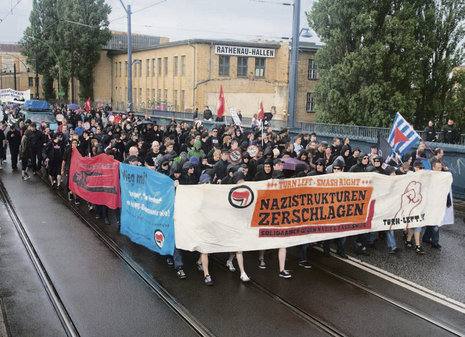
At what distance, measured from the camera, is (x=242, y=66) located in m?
45.1

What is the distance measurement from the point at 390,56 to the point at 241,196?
601 inches

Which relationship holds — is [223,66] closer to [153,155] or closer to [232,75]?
[232,75]

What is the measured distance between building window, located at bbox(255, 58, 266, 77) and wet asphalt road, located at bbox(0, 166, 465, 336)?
3731 centimetres

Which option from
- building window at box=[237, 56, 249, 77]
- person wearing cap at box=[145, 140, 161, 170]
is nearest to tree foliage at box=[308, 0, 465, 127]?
person wearing cap at box=[145, 140, 161, 170]

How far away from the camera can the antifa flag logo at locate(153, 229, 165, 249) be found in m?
8.07

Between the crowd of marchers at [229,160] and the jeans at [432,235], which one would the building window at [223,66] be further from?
the jeans at [432,235]

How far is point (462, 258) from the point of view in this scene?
9.31 m

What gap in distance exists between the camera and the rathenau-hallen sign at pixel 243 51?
4300 cm

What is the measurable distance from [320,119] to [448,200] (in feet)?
43.0

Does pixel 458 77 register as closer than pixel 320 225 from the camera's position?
No

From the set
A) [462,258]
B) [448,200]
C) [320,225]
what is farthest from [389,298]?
[448,200]

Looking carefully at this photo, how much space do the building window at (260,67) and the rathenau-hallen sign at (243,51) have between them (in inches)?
24.4

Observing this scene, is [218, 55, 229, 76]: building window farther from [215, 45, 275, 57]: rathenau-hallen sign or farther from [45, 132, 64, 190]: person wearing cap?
[45, 132, 64, 190]: person wearing cap

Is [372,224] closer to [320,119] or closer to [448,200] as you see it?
[448,200]
